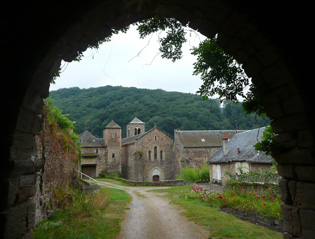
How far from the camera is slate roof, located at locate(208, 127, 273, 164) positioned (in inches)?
702

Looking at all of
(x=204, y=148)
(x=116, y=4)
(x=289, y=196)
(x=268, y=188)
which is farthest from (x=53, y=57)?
(x=204, y=148)

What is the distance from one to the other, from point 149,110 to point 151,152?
2722 centimetres

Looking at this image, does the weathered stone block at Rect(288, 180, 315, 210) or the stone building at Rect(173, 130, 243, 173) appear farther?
the stone building at Rect(173, 130, 243, 173)

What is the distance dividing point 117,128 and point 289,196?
142 ft

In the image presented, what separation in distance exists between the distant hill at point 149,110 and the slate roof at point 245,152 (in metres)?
24.7

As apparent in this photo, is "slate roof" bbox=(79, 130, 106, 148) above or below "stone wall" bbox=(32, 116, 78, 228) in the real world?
above

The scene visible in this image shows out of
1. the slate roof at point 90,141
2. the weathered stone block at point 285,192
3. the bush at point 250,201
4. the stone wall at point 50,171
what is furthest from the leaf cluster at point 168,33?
the slate roof at point 90,141

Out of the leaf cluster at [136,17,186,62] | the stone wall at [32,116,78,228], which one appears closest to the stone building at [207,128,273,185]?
the stone wall at [32,116,78,228]

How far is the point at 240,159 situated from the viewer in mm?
20297

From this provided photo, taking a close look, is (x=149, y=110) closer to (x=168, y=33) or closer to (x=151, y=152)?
(x=151, y=152)

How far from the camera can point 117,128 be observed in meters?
45.8

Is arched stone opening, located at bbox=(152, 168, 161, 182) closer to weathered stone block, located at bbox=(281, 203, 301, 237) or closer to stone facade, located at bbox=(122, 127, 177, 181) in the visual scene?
stone facade, located at bbox=(122, 127, 177, 181)

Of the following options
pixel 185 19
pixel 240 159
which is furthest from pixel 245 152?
pixel 185 19

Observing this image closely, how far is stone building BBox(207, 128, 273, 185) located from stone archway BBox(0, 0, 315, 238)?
44.8 ft
